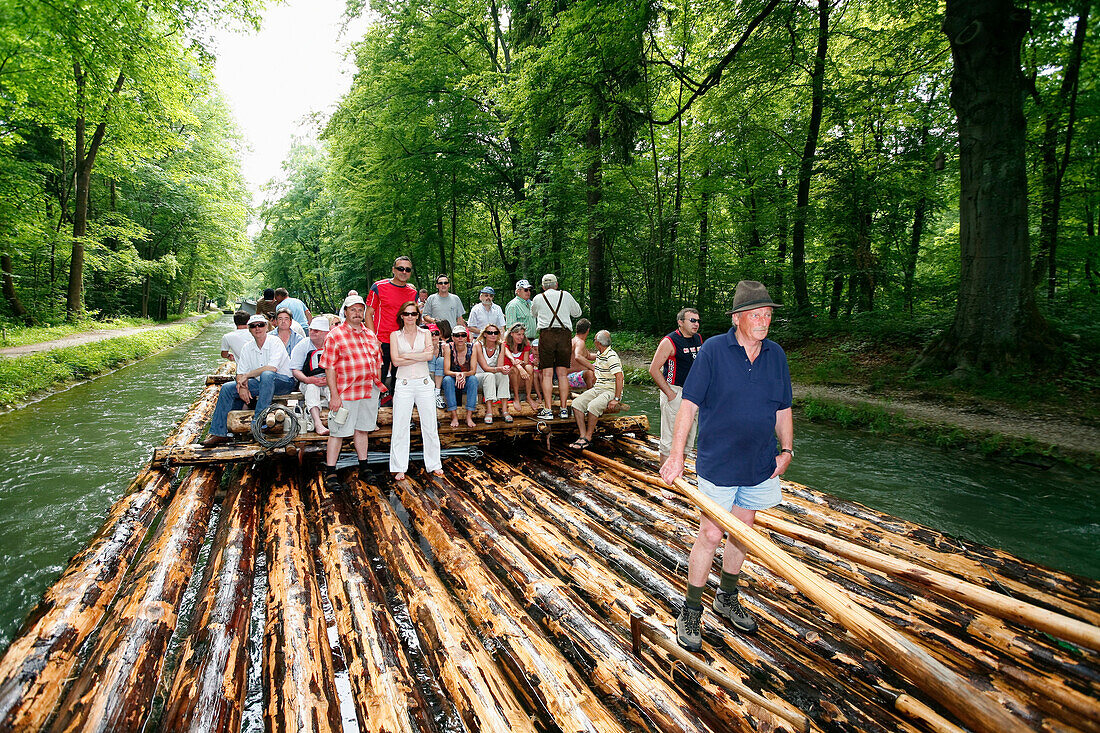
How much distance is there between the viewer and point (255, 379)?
693 cm

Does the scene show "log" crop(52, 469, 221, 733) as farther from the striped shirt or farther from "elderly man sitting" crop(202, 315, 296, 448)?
the striped shirt

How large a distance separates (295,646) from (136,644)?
2.90ft

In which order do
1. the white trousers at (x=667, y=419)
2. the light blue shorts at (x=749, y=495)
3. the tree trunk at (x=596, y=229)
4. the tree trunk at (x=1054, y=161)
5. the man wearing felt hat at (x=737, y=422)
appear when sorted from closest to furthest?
the man wearing felt hat at (x=737, y=422), the light blue shorts at (x=749, y=495), the white trousers at (x=667, y=419), the tree trunk at (x=1054, y=161), the tree trunk at (x=596, y=229)

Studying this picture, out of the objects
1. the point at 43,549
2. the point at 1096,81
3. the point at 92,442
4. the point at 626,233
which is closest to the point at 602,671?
the point at 43,549

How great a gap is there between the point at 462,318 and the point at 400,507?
13.5 ft

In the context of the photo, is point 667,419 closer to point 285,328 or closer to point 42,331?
point 285,328

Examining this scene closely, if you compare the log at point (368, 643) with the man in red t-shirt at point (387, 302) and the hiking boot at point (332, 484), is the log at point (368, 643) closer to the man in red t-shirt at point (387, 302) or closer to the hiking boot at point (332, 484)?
the hiking boot at point (332, 484)

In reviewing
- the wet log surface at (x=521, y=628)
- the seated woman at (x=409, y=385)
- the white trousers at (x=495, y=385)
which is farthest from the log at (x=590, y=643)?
the white trousers at (x=495, y=385)

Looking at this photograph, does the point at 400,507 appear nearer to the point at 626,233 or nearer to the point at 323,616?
the point at 323,616

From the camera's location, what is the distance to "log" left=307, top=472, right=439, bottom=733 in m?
2.41

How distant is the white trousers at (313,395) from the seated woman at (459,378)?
1.74 meters

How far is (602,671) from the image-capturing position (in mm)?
2725

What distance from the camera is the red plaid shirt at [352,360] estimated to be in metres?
5.64

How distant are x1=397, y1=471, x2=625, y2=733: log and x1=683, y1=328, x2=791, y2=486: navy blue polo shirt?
1.45 metres
